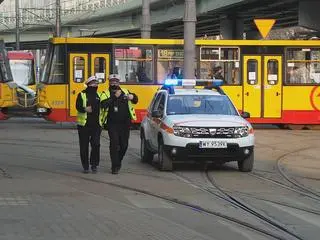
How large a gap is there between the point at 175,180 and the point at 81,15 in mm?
52962

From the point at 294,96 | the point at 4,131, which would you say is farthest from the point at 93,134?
the point at 294,96

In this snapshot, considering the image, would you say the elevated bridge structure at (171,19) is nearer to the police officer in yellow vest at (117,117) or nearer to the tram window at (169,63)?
the tram window at (169,63)

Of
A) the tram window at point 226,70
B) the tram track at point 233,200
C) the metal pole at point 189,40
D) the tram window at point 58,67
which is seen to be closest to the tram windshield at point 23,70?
the tram window at point 58,67

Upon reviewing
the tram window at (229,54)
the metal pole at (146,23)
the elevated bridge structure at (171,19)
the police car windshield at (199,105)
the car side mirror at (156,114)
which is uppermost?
the elevated bridge structure at (171,19)

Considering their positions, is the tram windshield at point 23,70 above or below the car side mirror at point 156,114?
above

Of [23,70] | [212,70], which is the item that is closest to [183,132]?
[212,70]

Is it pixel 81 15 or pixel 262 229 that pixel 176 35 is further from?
pixel 262 229

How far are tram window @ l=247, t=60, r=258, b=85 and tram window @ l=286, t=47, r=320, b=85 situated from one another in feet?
3.81

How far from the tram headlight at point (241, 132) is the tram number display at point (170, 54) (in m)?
11.8

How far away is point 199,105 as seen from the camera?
1405 cm

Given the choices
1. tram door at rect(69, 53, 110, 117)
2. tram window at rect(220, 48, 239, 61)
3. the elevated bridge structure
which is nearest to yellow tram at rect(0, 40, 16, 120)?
tram door at rect(69, 53, 110, 117)

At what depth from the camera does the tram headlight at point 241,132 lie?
13.0 m

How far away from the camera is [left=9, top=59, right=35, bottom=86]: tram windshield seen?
3706cm

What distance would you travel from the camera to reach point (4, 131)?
23.3 meters
